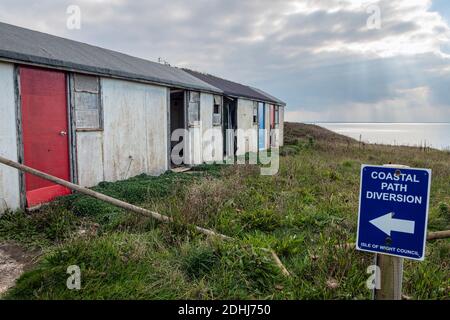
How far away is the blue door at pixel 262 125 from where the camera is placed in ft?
67.0

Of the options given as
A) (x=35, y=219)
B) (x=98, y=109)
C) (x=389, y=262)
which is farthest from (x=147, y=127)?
(x=389, y=262)

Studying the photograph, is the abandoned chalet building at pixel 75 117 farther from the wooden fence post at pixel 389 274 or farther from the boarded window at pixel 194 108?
the wooden fence post at pixel 389 274

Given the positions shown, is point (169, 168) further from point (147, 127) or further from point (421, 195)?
point (421, 195)

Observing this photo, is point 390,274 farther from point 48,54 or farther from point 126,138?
point 126,138

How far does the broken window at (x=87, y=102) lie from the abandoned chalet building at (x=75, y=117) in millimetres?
23

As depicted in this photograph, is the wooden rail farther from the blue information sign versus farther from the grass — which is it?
the blue information sign

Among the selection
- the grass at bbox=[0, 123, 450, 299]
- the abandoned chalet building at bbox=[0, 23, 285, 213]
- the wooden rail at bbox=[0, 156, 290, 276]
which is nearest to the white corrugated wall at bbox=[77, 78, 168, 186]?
the abandoned chalet building at bbox=[0, 23, 285, 213]

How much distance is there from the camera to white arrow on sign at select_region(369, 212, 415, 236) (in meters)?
2.12

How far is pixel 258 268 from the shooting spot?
381cm

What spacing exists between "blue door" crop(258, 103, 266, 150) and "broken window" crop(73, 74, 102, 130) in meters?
13.1

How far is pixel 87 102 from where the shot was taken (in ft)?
26.0

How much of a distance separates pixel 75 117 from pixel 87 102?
20.2 inches

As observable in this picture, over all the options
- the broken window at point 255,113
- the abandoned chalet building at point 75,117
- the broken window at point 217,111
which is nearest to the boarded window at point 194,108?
the abandoned chalet building at point 75,117

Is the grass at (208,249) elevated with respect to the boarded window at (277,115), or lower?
lower
